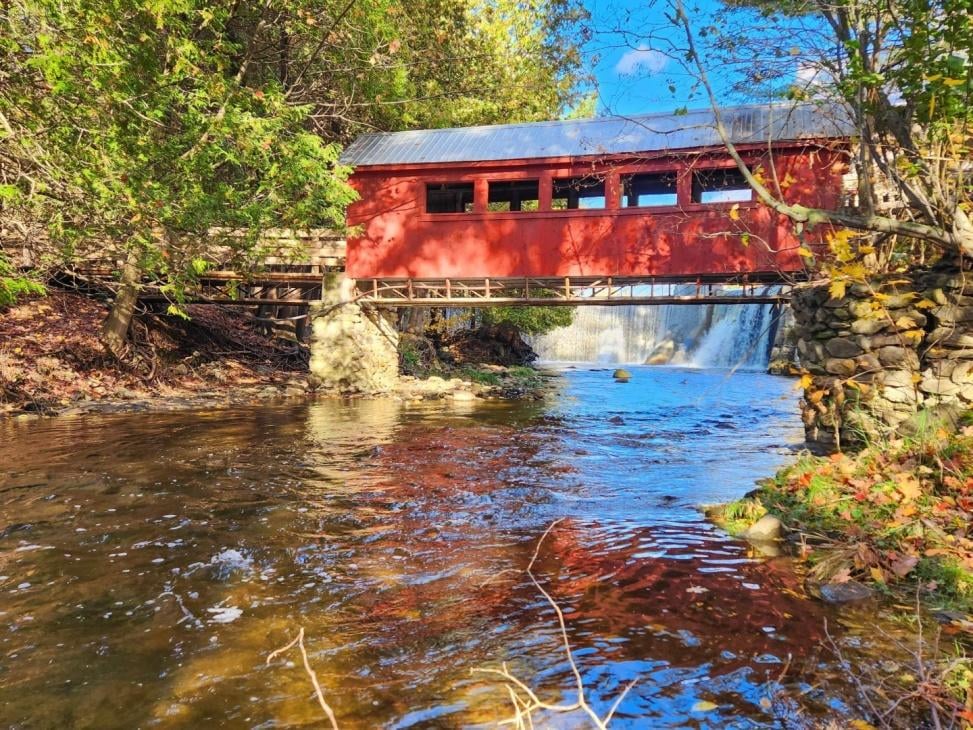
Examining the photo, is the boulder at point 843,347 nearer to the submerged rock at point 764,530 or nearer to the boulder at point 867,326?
the boulder at point 867,326

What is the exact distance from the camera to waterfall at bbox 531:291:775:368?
1059 inches

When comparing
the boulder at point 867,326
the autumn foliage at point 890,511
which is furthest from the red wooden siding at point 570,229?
the autumn foliage at point 890,511

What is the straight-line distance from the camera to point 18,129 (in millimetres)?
6613

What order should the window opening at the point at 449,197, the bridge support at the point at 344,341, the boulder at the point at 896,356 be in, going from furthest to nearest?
1. the bridge support at the point at 344,341
2. the window opening at the point at 449,197
3. the boulder at the point at 896,356

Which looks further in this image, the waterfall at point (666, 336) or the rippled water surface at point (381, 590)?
the waterfall at point (666, 336)

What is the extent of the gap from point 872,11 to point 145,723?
6.96 metres

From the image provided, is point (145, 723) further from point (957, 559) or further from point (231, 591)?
point (957, 559)

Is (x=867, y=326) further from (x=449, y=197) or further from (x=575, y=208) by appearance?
(x=449, y=197)

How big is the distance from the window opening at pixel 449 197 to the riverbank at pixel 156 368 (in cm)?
441

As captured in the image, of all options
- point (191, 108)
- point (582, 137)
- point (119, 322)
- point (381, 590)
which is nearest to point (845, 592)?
point (381, 590)

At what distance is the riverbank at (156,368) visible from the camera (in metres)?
12.1

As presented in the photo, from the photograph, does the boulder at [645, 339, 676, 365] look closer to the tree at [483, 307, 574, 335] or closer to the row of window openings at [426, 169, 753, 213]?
the tree at [483, 307, 574, 335]

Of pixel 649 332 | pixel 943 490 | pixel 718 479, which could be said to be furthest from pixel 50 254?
pixel 649 332

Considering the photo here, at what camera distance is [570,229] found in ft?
45.2
